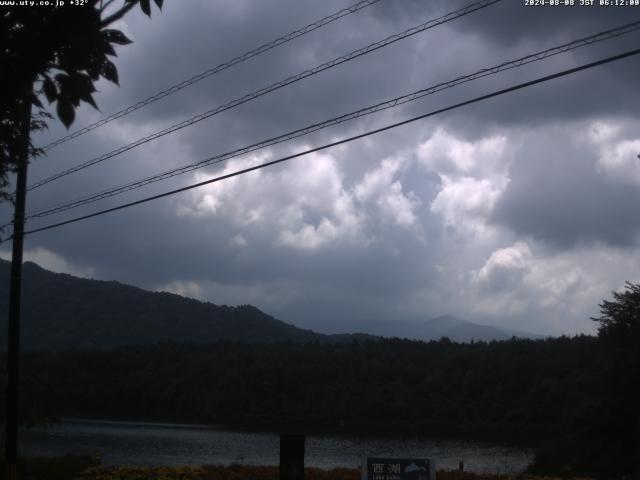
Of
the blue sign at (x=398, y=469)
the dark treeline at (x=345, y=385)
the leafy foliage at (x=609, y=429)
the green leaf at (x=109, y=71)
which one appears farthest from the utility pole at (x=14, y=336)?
the dark treeline at (x=345, y=385)

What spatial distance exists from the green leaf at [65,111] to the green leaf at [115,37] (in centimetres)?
52

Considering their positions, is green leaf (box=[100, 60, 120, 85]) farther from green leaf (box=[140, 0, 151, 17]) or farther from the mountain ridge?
the mountain ridge

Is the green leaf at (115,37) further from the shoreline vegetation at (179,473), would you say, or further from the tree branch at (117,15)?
the shoreline vegetation at (179,473)

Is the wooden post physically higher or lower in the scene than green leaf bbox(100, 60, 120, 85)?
lower

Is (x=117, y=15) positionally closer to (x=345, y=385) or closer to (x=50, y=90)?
(x=50, y=90)

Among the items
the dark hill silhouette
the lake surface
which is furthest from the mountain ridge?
the lake surface

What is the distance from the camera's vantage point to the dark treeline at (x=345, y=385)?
53969mm

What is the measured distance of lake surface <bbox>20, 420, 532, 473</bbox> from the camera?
2928 cm

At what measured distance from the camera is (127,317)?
145 meters

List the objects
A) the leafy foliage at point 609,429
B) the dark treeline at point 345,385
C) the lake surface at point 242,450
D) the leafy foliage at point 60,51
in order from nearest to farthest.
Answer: the leafy foliage at point 60,51
the leafy foliage at point 609,429
the lake surface at point 242,450
the dark treeline at point 345,385

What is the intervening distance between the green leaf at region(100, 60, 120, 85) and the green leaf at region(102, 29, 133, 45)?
5.9 inches

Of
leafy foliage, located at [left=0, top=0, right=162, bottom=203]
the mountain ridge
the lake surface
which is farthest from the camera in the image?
the mountain ridge

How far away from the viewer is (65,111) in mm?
5551

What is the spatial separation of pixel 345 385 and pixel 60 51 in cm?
6557
